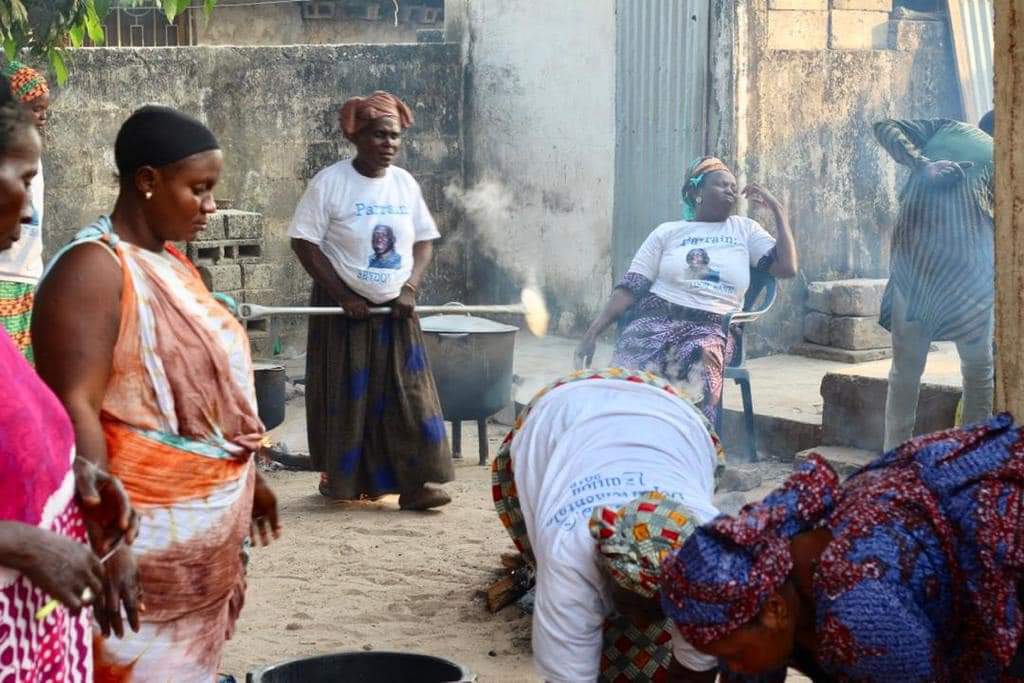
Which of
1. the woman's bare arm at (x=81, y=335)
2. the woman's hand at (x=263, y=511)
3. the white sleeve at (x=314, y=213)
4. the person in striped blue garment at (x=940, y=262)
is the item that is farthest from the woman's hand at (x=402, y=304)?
the woman's bare arm at (x=81, y=335)

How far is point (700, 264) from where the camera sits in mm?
7055

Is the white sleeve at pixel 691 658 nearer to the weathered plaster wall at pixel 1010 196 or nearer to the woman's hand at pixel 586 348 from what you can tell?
the weathered plaster wall at pixel 1010 196

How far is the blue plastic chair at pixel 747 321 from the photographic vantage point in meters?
7.22

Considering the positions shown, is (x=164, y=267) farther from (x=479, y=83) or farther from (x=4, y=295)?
(x=479, y=83)

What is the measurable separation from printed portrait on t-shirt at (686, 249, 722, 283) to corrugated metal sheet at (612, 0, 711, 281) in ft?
10.8

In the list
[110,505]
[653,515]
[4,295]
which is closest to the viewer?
[110,505]

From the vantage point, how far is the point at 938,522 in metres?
2.27

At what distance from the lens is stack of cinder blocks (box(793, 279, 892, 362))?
9914mm

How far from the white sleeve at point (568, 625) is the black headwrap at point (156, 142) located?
3.90ft

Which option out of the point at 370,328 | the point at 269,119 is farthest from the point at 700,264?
the point at 269,119

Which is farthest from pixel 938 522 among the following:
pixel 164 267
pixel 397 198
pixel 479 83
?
pixel 479 83

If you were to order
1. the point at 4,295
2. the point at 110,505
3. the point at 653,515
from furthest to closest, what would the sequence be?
the point at 4,295
the point at 653,515
the point at 110,505

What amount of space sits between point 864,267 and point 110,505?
28.2 feet

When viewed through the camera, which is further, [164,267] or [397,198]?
[397,198]
